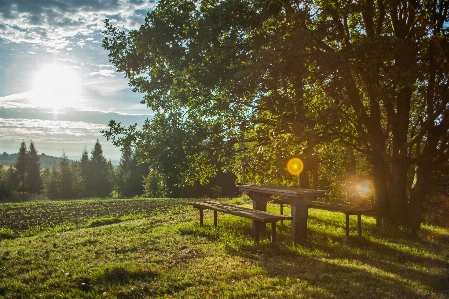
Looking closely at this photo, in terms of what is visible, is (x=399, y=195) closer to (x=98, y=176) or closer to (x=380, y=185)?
(x=380, y=185)

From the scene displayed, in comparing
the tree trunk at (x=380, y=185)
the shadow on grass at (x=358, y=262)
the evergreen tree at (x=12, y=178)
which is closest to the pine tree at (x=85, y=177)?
the evergreen tree at (x=12, y=178)

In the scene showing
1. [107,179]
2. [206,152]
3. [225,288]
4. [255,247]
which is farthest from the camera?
[107,179]

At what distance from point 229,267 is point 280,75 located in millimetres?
5598

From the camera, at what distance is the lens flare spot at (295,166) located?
45.9 feet

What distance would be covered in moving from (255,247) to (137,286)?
391cm

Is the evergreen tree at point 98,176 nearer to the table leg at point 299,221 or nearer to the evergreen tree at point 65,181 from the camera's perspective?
the evergreen tree at point 65,181

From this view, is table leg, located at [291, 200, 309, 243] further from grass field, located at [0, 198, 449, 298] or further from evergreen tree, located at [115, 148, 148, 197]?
evergreen tree, located at [115, 148, 148, 197]

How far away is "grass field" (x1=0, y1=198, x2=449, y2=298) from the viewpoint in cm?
610

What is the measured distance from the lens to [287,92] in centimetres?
1122

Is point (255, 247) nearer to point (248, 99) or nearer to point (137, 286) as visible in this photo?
point (137, 286)

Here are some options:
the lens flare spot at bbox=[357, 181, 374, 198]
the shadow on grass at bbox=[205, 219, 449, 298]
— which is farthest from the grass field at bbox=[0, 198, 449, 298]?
the lens flare spot at bbox=[357, 181, 374, 198]

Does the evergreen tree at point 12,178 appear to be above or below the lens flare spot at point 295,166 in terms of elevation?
below

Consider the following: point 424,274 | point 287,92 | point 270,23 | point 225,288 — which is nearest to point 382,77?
point 287,92

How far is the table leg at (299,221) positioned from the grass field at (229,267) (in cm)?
33
